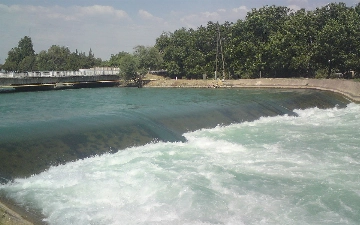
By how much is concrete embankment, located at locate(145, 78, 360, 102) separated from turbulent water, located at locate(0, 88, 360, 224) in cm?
1842

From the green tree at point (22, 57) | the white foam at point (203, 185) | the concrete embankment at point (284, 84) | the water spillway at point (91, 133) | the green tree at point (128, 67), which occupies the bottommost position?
the white foam at point (203, 185)

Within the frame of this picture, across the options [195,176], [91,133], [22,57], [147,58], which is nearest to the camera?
[195,176]

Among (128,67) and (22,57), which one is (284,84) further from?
(22,57)

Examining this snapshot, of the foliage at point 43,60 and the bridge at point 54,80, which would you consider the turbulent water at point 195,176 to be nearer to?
the bridge at point 54,80

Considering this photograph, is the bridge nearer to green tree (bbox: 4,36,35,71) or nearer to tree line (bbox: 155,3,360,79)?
tree line (bbox: 155,3,360,79)

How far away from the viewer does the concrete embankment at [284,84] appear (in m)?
37.5

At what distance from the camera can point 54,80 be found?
5728cm

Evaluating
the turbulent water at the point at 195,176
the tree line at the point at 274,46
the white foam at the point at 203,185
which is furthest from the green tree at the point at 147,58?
the white foam at the point at 203,185

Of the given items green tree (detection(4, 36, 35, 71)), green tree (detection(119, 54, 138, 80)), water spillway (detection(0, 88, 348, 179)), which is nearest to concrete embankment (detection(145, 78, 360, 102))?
green tree (detection(119, 54, 138, 80))

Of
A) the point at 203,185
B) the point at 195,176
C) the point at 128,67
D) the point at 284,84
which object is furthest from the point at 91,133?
the point at 128,67

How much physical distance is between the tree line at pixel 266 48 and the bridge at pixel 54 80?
4264mm

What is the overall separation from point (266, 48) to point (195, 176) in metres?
47.7

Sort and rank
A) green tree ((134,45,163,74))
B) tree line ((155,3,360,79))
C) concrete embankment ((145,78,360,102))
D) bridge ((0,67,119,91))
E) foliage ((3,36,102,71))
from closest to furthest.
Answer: concrete embankment ((145,78,360,102))
tree line ((155,3,360,79))
bridge ((0,67,119,91))
green tree ((134,45,163,74))
foliage ((3,36,102,71))

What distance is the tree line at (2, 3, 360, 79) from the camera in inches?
1946
